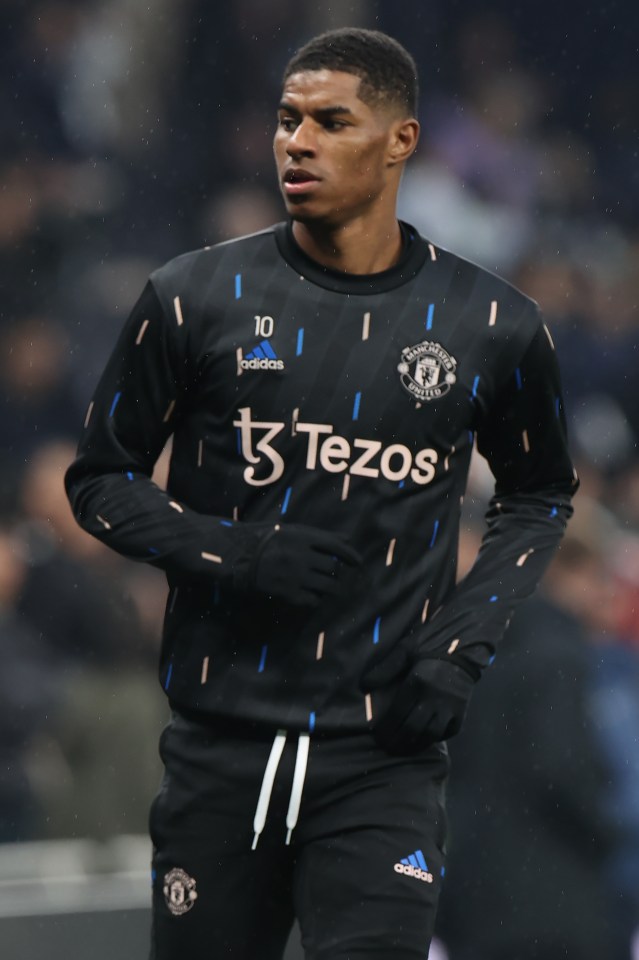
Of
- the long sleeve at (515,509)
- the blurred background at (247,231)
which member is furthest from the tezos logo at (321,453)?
the blurred background at (247,231)

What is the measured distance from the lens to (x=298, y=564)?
2.75 meters

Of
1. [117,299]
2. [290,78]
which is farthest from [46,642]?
[290,78]

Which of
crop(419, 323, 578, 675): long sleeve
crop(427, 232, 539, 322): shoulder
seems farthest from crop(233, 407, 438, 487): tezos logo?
crop(427, 232, 539, 322): shoulder

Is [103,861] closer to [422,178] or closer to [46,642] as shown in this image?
[46,642]

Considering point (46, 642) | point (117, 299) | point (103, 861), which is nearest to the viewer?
point (103, 861)

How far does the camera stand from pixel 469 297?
3.00 m

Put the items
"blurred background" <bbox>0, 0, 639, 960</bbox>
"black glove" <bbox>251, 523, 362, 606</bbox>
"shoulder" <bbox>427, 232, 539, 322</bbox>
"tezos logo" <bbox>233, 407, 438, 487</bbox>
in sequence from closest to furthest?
1. "black glove" <bbox>251, 523, 362, 606</bbox>
2. "tezos logo" <bbox>233, 407, 438, 487</bbox>
3. "shoulder" <bbox>427, 232, 539, 322</bbox>
4. "blurred background" <bbox>0, 0, 639, 960</bbox>

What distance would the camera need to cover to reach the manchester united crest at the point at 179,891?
288cm

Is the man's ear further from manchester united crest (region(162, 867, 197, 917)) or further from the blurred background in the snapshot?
the blurred background

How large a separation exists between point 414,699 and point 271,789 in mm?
271

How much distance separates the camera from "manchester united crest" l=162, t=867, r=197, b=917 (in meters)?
2.88

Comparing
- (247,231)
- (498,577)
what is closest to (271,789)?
(498,577)

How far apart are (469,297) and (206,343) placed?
0.45 m

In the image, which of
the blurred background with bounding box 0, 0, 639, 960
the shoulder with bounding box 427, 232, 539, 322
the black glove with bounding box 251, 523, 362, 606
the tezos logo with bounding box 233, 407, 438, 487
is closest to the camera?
the black glove with bounding box 251, 523, 362, 606
